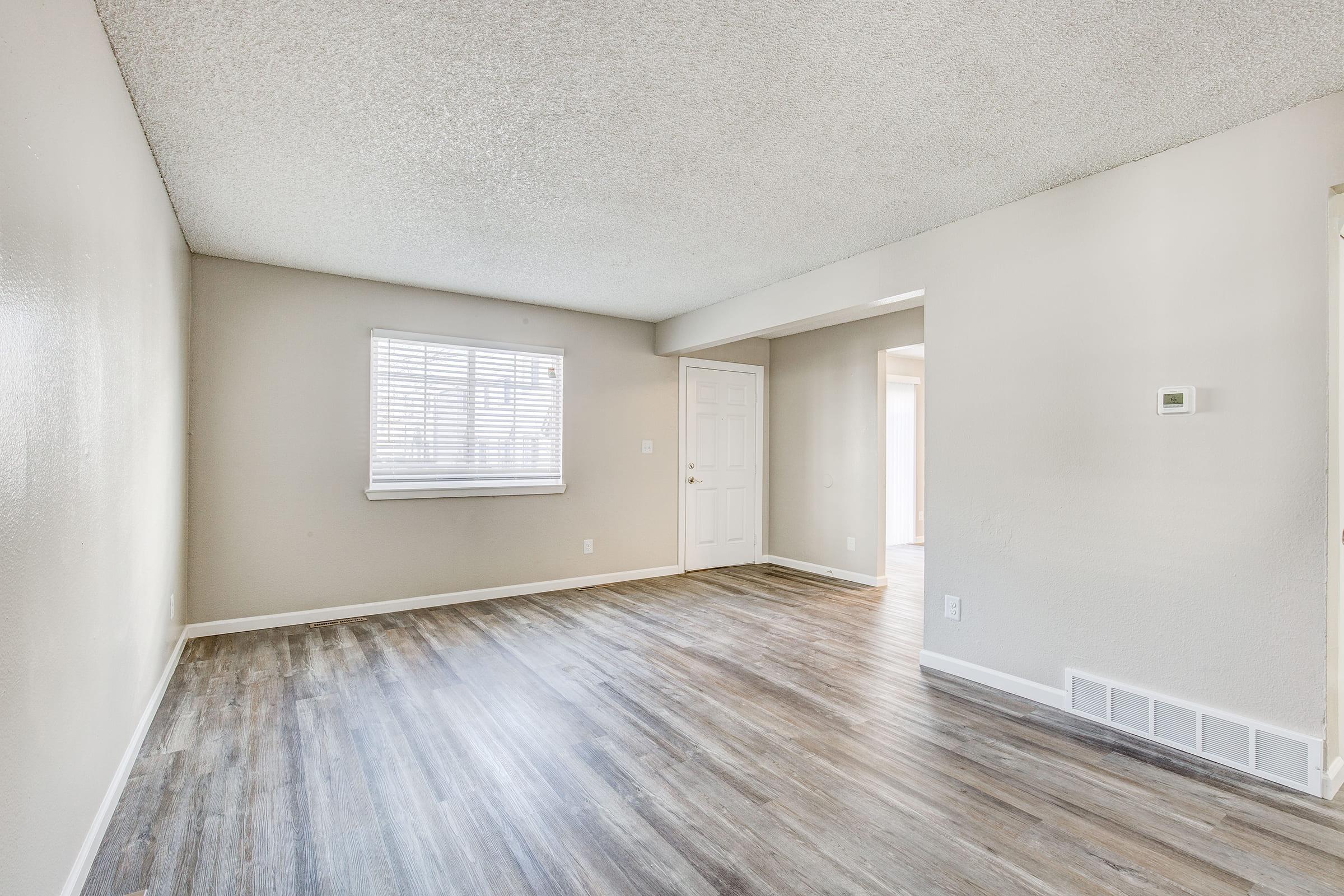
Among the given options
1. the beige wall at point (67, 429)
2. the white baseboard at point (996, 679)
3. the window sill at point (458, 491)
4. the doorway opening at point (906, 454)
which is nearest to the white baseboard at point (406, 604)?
the window sill at point (458, 491)

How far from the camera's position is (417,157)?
263cm

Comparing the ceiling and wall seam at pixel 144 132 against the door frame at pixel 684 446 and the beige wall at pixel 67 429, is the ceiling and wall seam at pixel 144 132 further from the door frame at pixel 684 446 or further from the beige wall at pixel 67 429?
the door frame at pixel 684 446

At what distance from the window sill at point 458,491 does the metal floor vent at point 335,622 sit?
852 mm

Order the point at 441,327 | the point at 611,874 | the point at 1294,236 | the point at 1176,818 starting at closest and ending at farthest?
the point at 611,874 < the point at 1176,818 < the point at 1294,236 < the point at 441,327

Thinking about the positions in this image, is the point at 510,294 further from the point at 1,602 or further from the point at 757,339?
the point at 1,602

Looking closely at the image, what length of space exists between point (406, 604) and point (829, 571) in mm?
3761

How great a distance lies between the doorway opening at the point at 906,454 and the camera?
8234mm

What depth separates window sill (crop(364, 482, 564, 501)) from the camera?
4543mm

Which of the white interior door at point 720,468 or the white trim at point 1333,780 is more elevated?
A: the white interior door at point 720,468

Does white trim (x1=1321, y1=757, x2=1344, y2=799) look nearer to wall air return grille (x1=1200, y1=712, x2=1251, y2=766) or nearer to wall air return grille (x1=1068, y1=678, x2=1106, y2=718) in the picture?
wall air return grille (x1=1200, y1=712, x2=1251, y2=766)

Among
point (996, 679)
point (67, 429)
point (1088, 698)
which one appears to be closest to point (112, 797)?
point (67, 429)

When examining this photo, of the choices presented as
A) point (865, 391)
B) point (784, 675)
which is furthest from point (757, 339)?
point (784, 675)

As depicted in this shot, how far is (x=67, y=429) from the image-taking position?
1599mm

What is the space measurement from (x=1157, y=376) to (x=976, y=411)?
30.9 inches
